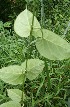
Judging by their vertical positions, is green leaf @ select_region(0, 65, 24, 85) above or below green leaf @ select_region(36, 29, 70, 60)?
below

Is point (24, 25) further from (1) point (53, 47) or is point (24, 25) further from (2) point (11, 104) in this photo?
(2) point (11, 104)

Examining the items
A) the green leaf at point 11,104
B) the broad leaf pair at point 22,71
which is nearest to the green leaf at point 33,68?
the broad leaf pair at point 22,71

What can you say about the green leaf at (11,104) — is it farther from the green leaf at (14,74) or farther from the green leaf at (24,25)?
the green leaf at (24,25)

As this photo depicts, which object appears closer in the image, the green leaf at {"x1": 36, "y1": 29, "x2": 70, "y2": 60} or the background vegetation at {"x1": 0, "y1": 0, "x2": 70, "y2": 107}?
the green leaf at {"x1": 36, "y1": 29, "x2": 70, "y2": 60}

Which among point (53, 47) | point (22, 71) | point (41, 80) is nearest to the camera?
point (53, 47)

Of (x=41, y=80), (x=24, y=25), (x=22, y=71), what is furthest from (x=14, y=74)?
(x=41, y=80)

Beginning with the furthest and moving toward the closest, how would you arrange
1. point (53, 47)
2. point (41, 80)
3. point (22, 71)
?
point (41, 80) < point (22, 71) < point (53, 47)

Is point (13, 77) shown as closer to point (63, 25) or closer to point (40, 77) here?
point (40, 77)

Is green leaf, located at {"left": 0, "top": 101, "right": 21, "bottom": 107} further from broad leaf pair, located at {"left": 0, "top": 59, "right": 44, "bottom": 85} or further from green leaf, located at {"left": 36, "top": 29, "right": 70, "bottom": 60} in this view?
green leaf, located at {"left": 36, "top": 29, "right": 70, "bottom": 60}

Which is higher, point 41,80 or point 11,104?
point 11,104

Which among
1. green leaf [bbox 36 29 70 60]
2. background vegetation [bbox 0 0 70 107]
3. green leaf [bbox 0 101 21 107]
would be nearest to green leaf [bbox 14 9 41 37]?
green leaf [bbox 36 29 70 60]
